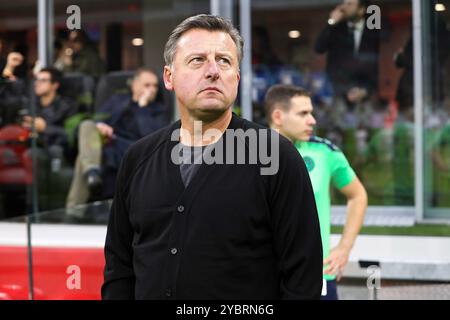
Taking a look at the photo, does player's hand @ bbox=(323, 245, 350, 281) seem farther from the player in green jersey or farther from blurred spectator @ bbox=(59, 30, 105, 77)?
blurred spectator @ bbox=(59, 30, 105, 77)

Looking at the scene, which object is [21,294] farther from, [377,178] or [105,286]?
[377,178]

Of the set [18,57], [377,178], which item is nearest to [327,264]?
[377,178]

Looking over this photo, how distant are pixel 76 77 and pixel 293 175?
6626 mm

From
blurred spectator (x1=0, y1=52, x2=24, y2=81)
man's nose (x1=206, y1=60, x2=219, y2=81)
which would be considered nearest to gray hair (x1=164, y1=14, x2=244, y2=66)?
man's nose (x1=206, y1=60, x2=219, y2=81)

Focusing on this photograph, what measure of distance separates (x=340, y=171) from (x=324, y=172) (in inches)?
7.2

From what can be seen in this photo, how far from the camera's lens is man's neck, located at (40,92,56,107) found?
26.5 feet

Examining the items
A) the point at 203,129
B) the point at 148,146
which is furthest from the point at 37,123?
the point at 203,129

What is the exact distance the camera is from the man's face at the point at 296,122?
4.64 metres

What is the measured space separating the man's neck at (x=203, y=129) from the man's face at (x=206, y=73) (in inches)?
1.0

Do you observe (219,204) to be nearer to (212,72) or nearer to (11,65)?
(212,72)

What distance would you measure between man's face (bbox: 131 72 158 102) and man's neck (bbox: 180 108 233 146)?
539 cm

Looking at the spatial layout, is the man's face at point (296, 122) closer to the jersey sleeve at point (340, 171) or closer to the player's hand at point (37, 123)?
the jersey sleeve at point (340, 171)

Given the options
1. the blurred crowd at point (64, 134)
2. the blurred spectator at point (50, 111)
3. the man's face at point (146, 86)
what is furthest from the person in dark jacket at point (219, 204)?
the blurred spectator at point (50, 111)

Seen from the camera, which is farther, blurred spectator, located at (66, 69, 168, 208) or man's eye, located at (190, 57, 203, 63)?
blurred spectator, located at (66, 69, 168, 208)
